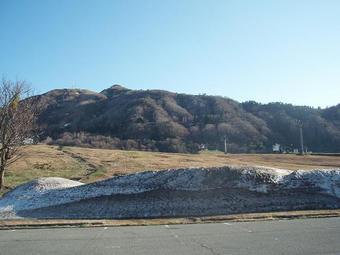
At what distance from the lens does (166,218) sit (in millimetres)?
23391

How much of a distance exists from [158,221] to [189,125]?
14477 centimetres

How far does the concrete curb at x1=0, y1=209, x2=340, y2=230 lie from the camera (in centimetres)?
2173

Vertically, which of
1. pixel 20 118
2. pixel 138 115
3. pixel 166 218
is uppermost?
Answer: pixel 138 115

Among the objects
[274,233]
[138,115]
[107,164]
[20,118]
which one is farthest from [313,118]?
[274,233]

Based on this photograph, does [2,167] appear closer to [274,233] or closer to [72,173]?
[72,173]

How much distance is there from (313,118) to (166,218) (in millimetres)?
154147

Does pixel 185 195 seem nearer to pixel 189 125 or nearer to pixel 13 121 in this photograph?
pixel 13 121

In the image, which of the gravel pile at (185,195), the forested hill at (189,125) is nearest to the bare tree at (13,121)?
the gravel pile at (185,195)

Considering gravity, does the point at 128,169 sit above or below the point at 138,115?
below

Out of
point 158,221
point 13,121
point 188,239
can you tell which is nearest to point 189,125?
point 13,121

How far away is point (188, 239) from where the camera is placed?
1608cm

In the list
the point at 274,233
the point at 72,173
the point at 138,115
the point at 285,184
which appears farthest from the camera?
the point at 138,115

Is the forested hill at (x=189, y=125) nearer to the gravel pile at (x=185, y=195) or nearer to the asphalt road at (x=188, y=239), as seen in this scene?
the gravel pile at (x=185, y=195)

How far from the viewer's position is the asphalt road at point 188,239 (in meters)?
13.8
